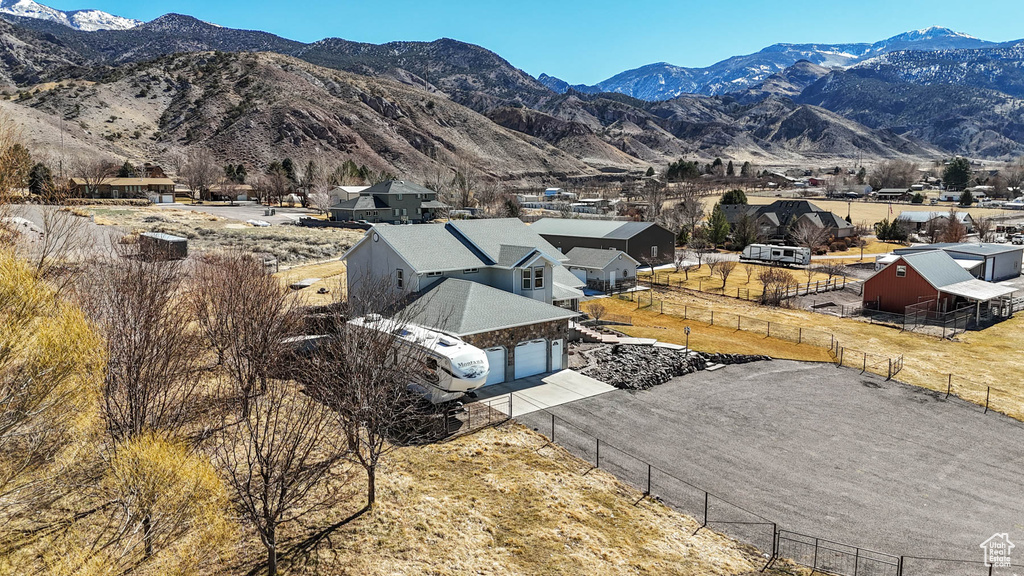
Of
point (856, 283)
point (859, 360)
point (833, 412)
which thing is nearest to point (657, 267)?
point (856, 283)

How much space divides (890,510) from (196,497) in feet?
56.3

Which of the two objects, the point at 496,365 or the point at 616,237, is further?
the point at 616,237

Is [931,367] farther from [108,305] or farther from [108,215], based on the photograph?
[108,215]

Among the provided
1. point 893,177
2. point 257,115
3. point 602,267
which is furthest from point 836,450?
point 893,177

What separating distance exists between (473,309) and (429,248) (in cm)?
646

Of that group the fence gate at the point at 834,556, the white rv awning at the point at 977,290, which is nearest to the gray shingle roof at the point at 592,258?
the white rv awning at the point at 977,290

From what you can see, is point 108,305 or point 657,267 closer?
point 108,305

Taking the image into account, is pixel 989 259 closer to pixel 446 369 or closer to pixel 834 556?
pixel 834 556

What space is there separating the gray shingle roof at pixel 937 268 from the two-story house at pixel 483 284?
2664 cm

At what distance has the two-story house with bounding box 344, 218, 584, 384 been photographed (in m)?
25.9

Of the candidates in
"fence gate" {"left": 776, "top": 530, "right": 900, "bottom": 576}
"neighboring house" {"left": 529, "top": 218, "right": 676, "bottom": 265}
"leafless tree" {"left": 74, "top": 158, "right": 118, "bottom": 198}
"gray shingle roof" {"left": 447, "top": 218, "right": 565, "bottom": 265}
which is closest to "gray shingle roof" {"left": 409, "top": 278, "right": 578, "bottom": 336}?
"gray shingle roof" {"left": 447, "top": 218, "right": 565, "bottom": 265}

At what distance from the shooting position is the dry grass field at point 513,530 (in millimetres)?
13414

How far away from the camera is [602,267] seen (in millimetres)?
51406

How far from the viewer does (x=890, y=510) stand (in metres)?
16.4
